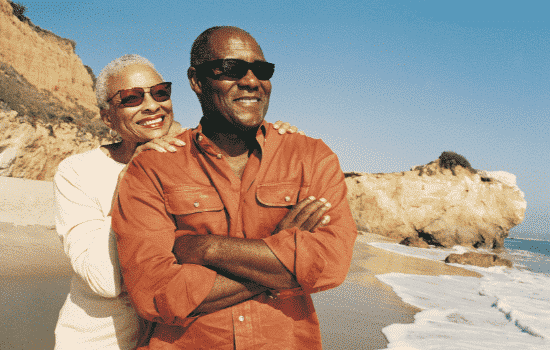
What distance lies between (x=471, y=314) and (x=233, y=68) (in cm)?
646

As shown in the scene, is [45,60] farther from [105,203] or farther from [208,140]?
[208,140]

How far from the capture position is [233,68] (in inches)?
66.7

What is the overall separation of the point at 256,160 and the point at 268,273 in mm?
529

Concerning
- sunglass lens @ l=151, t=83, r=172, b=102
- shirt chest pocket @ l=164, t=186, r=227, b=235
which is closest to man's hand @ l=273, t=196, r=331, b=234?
shirt chest pocket @ l=164, t=186, r=227, b=235

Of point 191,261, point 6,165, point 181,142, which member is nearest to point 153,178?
point 181,142

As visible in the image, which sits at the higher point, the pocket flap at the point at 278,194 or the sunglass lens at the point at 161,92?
the sunglass lens at the point at 161,92

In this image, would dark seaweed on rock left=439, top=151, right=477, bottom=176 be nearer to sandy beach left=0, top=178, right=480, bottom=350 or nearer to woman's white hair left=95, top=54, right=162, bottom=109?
sandy beach left=0, top=178, right=480, bottom=350

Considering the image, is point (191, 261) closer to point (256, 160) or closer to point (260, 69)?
point (256, 160)

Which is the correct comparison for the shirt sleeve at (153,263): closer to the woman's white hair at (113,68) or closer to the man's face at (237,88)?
the man's face at (237,88)

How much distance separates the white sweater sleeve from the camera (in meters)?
1.65

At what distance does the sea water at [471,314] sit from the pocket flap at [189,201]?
3.73m

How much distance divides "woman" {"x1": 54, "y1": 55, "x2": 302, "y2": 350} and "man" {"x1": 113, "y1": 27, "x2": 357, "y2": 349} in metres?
0.18

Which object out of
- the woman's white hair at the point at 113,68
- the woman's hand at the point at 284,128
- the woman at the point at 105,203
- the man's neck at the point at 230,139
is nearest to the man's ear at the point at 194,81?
the man's neck at the point at 230,139

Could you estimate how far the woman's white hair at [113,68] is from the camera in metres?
2.20
